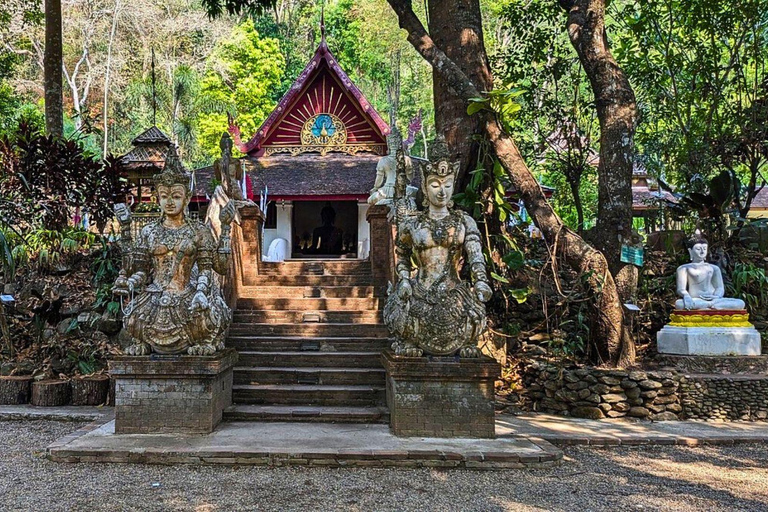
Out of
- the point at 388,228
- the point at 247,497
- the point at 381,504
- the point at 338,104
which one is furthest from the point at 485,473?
the point at 338,104

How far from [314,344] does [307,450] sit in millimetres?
2013

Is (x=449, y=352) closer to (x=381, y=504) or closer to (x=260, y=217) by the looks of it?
(x=381, y=504)

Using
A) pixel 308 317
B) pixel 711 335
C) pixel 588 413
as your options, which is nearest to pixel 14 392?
pixel 308 317

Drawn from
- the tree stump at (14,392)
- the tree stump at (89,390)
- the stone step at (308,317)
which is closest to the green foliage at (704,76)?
the stone step at (308,317)

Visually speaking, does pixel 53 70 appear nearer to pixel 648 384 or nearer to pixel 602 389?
pixel 602 389

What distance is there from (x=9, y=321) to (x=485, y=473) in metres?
7.21

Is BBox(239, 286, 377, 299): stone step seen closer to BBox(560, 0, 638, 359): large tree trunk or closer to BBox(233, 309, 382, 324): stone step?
BBox(233, 309, 382, 324): stone step

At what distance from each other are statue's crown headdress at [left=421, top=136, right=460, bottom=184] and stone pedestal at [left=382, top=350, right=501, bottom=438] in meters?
1.67

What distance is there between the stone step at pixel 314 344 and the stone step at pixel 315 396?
→ 71cm

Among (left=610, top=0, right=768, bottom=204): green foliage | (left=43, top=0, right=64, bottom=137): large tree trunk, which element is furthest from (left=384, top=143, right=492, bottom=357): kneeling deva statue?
(left=43, top=0, right=64, bottom=137): large tree trunk

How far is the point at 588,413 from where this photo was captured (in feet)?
21.8

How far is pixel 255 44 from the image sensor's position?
2612cm

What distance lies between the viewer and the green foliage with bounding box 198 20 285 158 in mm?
25328

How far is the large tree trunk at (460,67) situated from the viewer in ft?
26.8
